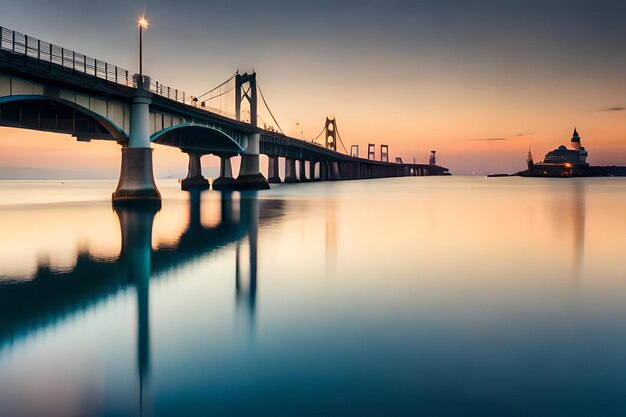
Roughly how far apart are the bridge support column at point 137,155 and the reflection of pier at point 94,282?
693 inches

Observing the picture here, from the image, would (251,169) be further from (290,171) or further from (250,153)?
(290,171)

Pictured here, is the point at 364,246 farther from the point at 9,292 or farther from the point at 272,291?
the point at 9,292

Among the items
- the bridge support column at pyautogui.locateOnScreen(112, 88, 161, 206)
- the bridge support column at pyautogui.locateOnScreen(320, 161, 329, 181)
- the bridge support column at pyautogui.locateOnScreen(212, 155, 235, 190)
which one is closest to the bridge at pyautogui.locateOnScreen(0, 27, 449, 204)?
the bridge support column at pyautogui.locateOnScreen(112, 88, 161, 206)

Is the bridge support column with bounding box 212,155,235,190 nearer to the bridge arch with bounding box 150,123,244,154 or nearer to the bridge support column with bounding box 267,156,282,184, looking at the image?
the bridge arch with bounding box 150,123,244,154

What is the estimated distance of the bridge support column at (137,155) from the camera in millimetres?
42469

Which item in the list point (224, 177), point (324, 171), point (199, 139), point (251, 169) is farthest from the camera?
point (324, 171)

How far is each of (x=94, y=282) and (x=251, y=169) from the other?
73.3 metres

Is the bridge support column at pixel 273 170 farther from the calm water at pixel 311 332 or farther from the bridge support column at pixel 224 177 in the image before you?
the calm water at pixel 311 332

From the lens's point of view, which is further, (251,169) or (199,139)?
(251,169)

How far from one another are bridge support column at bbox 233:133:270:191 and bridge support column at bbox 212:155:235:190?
47.3 ft

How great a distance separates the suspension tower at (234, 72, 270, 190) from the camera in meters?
84.2

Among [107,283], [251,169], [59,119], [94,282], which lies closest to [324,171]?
[251,169]

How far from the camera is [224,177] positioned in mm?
107375

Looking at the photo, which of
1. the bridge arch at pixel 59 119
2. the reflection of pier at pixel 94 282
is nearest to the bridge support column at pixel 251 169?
the bridge arch at pixel 59 119
